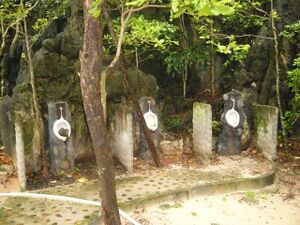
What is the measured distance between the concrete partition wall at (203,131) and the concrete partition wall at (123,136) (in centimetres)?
166

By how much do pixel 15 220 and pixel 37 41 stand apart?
17.7ft

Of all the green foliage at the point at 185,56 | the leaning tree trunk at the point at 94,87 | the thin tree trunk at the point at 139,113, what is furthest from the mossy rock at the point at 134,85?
the leaning tree trunk at the point at 94,87

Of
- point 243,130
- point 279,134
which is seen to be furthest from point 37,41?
point 279,134

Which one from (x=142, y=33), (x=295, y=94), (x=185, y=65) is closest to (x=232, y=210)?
(x=142, y=33)

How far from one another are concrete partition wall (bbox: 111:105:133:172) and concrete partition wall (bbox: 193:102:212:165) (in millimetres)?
1664

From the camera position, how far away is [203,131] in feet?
24.7

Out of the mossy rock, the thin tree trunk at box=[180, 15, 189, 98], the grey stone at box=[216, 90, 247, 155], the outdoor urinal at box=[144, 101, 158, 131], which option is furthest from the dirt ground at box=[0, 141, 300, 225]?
the thin tree trunk at box=[180, 15, 189, 98]

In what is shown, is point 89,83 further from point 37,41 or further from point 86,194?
point 37,41

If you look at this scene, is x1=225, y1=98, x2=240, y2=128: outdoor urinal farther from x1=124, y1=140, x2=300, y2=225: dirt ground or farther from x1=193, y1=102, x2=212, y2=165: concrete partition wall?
x1=124, y1=140, x2=300, y2=225: dirt ground

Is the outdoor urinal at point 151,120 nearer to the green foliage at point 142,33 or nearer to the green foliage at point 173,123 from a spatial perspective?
the green foliage at point 142,33

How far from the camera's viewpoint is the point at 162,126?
9039 millimetres

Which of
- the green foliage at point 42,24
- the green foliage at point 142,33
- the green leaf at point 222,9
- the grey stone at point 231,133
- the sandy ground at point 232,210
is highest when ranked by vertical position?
the green foliage at point 42,24

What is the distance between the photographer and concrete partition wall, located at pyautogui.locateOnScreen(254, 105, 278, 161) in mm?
7398

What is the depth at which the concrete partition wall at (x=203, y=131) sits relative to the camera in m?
7.35
